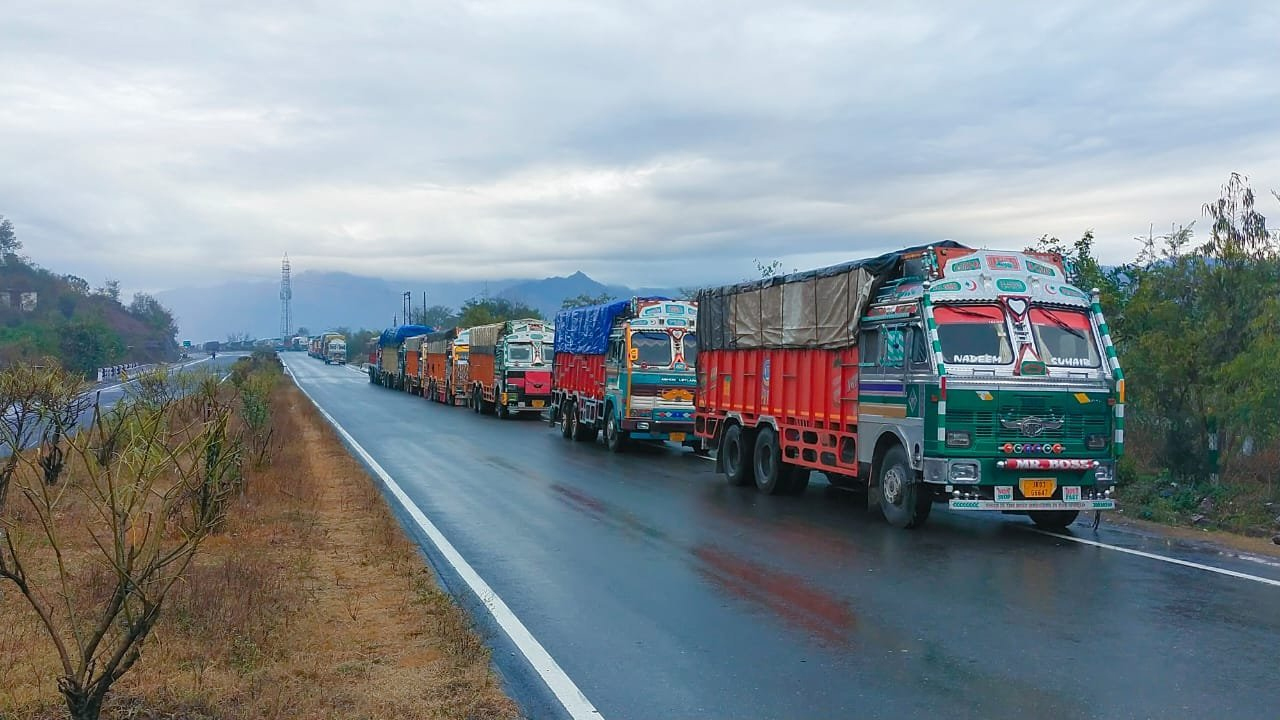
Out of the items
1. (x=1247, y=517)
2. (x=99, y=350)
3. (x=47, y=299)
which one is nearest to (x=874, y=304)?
(x=1247, y=517)

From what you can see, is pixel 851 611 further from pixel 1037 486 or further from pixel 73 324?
pixel 73 324

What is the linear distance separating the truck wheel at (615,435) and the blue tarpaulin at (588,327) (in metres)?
1.70

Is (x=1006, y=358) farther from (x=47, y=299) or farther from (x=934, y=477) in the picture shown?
(x=47, y=299)

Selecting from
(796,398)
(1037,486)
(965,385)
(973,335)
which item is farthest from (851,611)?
(796,398)

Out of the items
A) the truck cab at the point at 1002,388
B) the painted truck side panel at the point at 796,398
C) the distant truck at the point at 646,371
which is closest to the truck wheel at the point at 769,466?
the painted truck side panel at the point at 796,398

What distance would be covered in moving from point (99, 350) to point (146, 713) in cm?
7224

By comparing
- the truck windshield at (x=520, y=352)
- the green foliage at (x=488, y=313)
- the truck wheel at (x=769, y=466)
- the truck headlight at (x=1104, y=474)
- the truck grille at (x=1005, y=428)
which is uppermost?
the green foliage at (x=488, y=313)

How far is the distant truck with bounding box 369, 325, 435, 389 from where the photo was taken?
60.8 metres

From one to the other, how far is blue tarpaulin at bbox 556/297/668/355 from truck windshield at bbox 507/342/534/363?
6381 mm

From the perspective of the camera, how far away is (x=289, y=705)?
5930 millimetres

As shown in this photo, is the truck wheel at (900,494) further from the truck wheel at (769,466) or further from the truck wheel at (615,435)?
the truck wheel at (615,435)

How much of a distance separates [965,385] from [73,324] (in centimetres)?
7240

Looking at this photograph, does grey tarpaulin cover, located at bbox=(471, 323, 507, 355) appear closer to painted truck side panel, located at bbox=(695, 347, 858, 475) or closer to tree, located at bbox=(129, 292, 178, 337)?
painted truck side panel, located at bbox=(695, 347, 858, 475)

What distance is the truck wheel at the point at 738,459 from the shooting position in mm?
16812
